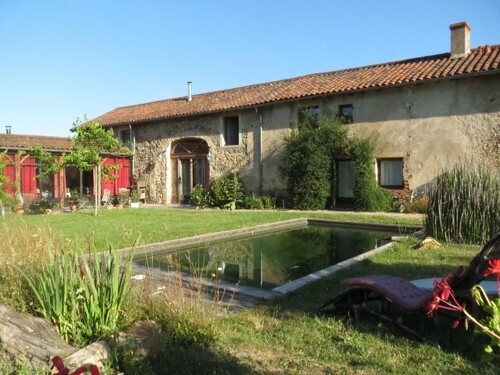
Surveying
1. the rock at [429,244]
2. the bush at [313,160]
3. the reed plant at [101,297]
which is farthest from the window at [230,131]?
the reed plant at [101,297]

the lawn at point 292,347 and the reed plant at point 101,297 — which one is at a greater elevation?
the reed plant at point 101,297

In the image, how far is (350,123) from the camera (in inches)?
615

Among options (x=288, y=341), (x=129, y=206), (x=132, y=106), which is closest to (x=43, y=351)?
(x=288, y=341)

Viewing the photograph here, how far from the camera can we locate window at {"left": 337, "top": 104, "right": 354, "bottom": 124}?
15688 mm

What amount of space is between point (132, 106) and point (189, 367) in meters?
25.2

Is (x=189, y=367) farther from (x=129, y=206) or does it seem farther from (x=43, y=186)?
(x=43, y=186)

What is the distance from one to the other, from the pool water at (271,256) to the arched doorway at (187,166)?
9978mm

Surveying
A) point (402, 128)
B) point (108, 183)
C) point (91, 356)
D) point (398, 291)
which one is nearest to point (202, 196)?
point (108, 183)

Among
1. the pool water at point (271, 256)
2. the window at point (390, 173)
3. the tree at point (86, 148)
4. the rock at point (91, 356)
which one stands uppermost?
the tree at point (86, 148)

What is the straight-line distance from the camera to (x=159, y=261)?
6.70 metres

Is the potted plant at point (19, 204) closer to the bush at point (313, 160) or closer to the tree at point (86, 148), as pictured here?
the tree at point (86, 148)

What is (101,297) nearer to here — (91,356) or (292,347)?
(91,356)

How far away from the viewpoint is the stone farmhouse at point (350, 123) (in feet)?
43.3

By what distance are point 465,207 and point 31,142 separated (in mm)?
17210
